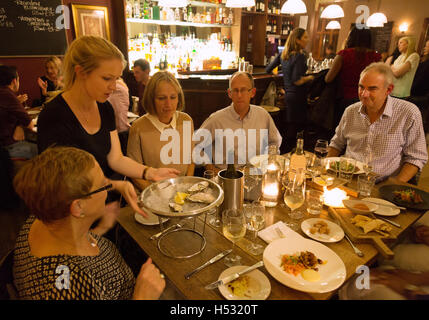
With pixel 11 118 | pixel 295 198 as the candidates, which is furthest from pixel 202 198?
pixel 11 118

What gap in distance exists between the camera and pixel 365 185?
5.77ft

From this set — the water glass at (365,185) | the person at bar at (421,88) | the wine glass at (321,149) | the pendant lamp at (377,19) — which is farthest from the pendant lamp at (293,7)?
the water glass at (365,185)

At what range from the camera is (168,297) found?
4.31 ft

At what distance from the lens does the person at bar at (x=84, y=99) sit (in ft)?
5.20

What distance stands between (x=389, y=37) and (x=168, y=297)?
33.4 ft

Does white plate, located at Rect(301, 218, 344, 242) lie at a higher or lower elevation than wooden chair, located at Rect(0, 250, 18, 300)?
lower

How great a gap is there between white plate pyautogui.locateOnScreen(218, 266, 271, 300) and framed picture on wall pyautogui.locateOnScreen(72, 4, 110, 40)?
4395 mm

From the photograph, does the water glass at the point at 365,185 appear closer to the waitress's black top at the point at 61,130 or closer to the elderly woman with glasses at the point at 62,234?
the elderly woman with glasses at the point at 62,234

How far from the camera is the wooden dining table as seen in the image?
1055mm

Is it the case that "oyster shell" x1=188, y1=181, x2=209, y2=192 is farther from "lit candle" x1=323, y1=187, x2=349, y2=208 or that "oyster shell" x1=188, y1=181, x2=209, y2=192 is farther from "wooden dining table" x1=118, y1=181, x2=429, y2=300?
"lit candle" x1=323, y1=187, x2=349, y2=208

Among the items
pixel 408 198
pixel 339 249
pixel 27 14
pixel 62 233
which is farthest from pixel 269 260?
pixel 27 14

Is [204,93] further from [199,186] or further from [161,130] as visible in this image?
[199,186]

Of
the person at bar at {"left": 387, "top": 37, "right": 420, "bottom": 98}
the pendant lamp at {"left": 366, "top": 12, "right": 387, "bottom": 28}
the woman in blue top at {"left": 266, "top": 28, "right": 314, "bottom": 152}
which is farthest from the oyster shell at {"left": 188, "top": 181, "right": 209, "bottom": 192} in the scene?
the pendant lamp at {"left": 366, "top": 12, "right": 387, "bottom": 28}

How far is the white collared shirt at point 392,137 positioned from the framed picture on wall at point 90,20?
3.93 metres
